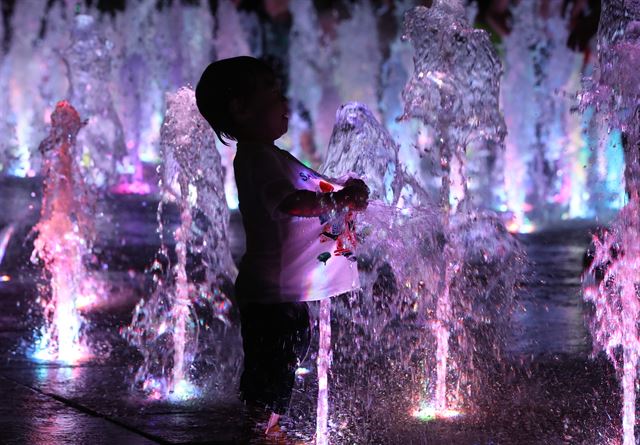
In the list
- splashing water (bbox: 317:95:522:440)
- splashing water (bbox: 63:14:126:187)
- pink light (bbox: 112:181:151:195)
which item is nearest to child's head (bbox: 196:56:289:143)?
splashing water (bbox: 317:95:522:440)

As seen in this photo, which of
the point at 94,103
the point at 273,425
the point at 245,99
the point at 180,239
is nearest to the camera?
the point at 245,99

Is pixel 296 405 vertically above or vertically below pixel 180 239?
below

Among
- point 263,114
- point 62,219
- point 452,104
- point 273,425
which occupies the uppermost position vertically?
point 452,104

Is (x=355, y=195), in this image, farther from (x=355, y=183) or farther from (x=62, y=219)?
(x=62, y=219)

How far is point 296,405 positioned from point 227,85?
1.34 m

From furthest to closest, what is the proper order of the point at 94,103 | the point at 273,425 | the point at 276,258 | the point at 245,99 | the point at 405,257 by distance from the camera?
the point at 94,103 < the point at 405,257 < the point at 273,425 < the point at 245,99 < the point at 276,258

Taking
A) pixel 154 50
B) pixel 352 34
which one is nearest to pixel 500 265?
pixel 154 50

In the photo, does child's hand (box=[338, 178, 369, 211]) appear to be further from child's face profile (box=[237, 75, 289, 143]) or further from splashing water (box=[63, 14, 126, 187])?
splashing water (box=[63, 14, 126, 187])

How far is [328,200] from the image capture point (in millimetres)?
3078

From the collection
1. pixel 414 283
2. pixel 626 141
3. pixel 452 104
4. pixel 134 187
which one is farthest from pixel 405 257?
pixel 134 187

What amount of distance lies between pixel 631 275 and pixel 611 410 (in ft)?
2.03

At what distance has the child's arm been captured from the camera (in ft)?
10.1

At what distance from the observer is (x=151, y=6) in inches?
1235

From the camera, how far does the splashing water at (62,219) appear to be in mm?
6398
